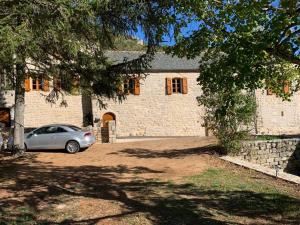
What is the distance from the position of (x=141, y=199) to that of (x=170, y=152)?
8224 millimetres

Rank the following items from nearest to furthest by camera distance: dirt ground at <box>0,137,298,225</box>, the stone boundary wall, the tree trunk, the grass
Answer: the grass, dirt ground at <box>0,137,298,225</box>, the stone boundary wall, the tree trunk

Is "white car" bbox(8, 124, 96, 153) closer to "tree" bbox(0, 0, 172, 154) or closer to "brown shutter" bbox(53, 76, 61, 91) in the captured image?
"tree" bbox(0, 0, 172, 154)

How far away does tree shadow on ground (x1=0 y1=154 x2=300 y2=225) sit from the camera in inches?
316

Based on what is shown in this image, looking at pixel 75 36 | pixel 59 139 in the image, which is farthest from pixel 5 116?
pixel 75 36

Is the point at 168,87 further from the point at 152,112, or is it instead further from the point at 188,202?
the point at 188,202

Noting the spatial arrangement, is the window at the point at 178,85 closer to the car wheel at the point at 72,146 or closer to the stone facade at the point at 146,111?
the stone facade at the point at 146,111

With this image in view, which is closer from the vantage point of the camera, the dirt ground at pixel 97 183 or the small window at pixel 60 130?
the dirt ground at pixel 97 183

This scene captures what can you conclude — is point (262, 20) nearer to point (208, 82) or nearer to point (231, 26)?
point (231, 26)

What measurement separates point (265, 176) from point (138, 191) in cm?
404

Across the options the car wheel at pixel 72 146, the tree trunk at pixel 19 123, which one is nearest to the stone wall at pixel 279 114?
the car wheel at pixel 72 146

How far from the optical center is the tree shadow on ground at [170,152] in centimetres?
1634

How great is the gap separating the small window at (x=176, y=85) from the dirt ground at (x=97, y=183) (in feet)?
42.4

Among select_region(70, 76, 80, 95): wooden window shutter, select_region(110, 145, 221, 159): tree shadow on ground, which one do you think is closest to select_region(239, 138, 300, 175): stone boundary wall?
select_region(110, 145, 221, 159): tree shadow on ground

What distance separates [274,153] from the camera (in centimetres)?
1692
